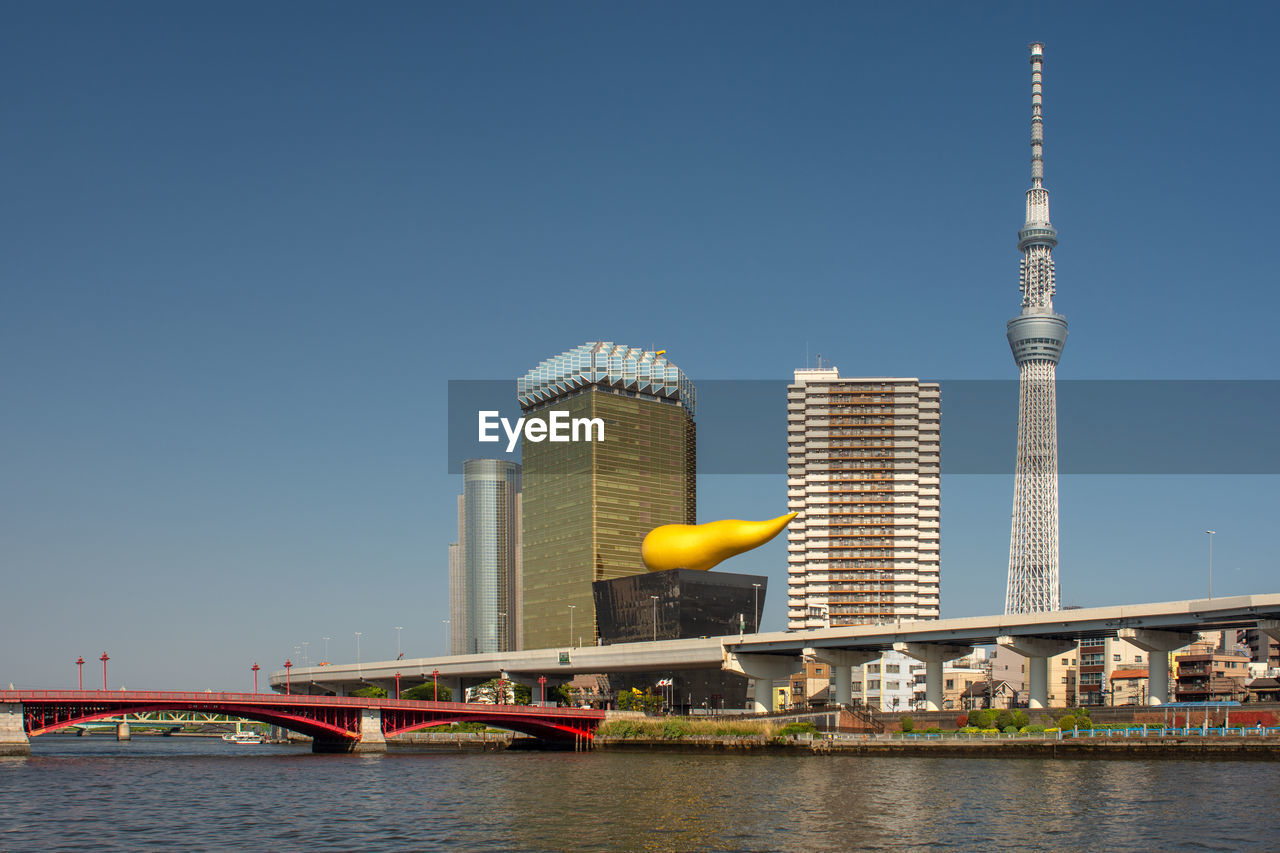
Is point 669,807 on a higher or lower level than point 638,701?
higher

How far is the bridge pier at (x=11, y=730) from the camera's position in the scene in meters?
102

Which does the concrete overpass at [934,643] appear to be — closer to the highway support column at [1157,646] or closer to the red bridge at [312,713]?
the highway support column at [1157,646]

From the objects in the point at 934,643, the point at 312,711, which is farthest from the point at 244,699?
the point at 934,643

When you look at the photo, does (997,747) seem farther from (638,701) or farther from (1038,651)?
(638,701)

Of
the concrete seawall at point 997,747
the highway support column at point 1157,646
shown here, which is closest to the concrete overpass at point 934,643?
the highway support column at point 1157,646

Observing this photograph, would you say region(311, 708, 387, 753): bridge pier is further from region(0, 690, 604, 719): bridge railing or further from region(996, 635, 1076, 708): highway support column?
region(996, 635, 1076, 708): highway support column

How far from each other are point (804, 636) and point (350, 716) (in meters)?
44.8

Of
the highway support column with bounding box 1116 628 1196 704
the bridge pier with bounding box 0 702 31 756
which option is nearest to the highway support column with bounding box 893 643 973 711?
the highway support column with bounding box 1116 628 1196 704

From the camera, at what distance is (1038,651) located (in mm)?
117750

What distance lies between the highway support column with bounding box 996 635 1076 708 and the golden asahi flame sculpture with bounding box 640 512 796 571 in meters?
44.8

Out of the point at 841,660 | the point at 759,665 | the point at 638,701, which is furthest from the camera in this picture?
the point at 638,701

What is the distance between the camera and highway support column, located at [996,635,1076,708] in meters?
116

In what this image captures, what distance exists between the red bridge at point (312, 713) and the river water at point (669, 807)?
26.1ft

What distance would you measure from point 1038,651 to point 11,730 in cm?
8788
